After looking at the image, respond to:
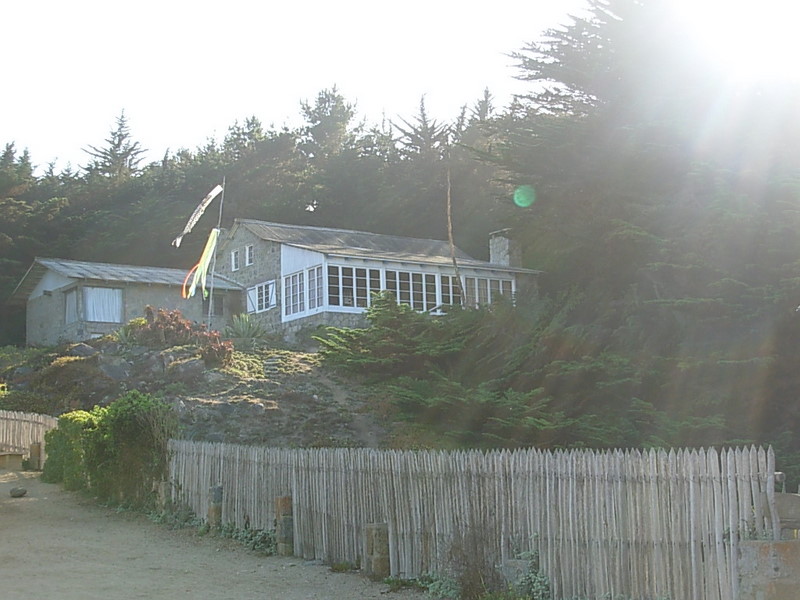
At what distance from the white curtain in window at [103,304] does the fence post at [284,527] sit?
27304 millimetres

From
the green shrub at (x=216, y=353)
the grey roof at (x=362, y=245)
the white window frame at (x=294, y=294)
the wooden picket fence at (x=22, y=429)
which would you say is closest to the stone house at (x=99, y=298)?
the white window frame at (x=294, y=294)

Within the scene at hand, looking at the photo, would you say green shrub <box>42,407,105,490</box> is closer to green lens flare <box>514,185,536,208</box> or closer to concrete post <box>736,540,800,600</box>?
concrete post <box>736,540,800,600</box>

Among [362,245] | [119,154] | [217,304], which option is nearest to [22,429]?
[217,304]

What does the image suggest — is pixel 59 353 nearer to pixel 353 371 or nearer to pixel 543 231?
pixel 353 371

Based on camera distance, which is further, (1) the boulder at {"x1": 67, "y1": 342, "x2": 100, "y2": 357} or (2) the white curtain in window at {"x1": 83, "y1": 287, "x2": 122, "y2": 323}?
(2) the white curtain in window at {"x1": 83, "y1": 287, "x2": 122, "y2": 323}

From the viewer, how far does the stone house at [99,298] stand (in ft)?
127

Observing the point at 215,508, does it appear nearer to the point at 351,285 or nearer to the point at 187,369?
the point at 187,369

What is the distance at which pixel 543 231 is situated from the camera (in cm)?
2864

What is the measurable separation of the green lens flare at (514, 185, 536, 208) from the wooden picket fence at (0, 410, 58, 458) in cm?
1432

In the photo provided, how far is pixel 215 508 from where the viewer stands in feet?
48.6

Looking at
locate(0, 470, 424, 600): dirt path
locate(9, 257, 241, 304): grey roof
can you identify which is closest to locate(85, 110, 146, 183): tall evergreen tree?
locate(9, 257, 241, 304): grey roof

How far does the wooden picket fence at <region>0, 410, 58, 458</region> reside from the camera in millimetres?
23219

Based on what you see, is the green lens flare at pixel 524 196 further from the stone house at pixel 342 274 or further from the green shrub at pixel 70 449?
the green shrub at pixel 70 449

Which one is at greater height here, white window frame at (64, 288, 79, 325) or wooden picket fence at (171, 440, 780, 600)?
white window frame at (64, 288, 79, 325)
